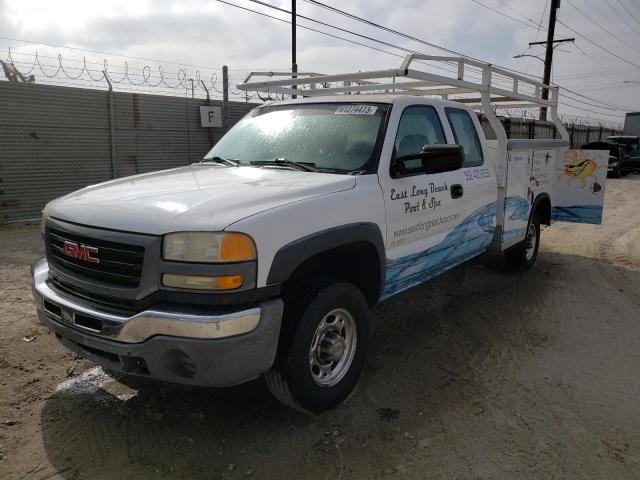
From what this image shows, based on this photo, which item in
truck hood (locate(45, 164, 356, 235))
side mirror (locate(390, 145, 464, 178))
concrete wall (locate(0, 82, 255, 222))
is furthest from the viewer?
concrete wall (locate(0, 82, 255, 222))

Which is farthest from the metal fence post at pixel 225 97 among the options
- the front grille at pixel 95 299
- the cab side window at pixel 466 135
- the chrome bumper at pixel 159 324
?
the chrome bumper at pixel 159 324

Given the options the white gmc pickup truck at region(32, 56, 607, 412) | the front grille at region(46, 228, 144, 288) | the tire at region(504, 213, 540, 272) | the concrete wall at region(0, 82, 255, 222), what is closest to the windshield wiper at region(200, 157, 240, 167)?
the white gmc pickup truck at region(32, 56, 607, 412)

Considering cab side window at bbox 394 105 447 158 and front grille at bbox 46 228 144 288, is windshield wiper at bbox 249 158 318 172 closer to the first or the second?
cab side window at bbox 394 105 447 158

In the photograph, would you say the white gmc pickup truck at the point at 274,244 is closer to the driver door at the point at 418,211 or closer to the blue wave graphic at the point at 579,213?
the driver door at the point at 418,211

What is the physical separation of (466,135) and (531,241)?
100 inches

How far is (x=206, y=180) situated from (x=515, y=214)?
3761 mm

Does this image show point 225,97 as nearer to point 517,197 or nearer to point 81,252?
point 517,197

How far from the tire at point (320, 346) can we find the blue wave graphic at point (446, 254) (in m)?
0.50

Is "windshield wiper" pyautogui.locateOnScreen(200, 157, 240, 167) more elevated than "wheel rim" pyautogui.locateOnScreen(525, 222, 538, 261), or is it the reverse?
"windshield wiper" pyautogui.locateOnScreen(200, 157, 240, 167)

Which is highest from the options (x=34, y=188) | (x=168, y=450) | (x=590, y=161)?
(x=590, y=161)

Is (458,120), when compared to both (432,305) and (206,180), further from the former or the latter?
(206,180)

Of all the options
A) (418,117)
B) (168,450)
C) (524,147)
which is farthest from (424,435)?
(524,147)

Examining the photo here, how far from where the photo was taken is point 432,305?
548 cm

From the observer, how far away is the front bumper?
101 inches
